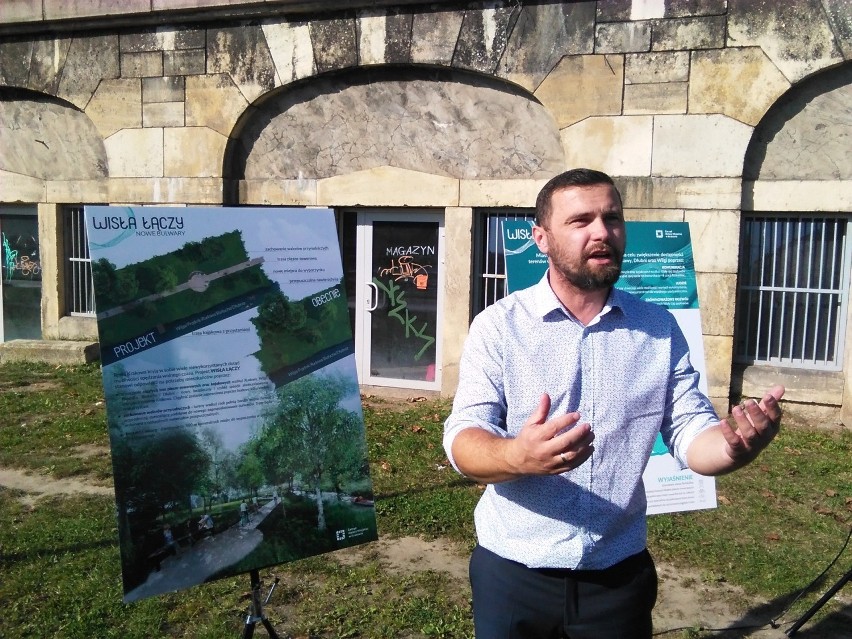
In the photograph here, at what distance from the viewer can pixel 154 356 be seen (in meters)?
2.84

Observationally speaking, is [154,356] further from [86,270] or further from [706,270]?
[86,270]

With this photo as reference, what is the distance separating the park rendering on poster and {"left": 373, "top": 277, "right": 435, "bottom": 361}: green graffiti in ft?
17.0

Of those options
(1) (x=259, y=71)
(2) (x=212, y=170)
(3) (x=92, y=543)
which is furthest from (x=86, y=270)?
(3) (x=92, y=543)

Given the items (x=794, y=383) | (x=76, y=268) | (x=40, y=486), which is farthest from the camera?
(x=76, y=268)

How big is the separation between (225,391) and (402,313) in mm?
5576

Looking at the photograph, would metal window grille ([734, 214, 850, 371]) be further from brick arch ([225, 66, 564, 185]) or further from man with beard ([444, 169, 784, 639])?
man with beard ([444, 169, 784, 639])

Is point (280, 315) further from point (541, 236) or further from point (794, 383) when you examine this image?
point (794, 383)

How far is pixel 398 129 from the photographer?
8141 millimetres

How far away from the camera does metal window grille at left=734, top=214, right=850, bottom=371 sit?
7316mm

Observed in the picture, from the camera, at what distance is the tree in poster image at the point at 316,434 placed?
3.08m

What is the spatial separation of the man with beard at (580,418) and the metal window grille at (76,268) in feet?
29.2

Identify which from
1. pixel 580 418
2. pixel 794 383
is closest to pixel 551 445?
pixel 580 418

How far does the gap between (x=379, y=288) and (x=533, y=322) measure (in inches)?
251

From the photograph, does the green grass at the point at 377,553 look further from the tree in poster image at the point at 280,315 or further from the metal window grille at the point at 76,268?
the metal window grille at the point at 76,268
